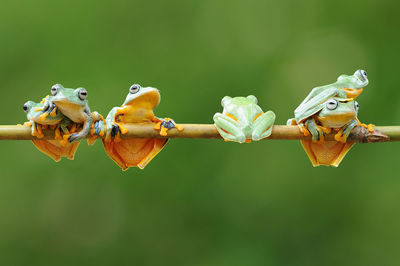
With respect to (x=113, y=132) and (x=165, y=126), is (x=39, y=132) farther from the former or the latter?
(x=165, y=126)

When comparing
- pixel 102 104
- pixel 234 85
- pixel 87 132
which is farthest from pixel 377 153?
pixel 87 132

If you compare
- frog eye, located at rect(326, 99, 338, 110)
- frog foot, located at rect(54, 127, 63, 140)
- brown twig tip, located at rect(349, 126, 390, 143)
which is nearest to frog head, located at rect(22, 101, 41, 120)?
frog foot, located at rect(54, 127, 63, 140)

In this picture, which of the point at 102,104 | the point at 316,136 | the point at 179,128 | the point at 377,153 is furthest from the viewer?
the point at 377,153

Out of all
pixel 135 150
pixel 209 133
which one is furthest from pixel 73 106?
pixel 209 133

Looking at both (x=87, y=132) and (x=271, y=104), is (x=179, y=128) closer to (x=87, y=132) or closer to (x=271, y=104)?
(x=87, y=132)

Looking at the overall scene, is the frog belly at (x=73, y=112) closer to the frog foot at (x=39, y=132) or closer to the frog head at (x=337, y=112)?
the frog foot at (x=39, y=132)

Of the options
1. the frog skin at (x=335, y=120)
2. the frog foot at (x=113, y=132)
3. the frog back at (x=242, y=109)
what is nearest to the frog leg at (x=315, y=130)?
the frog skin at (x=335, y=120)
